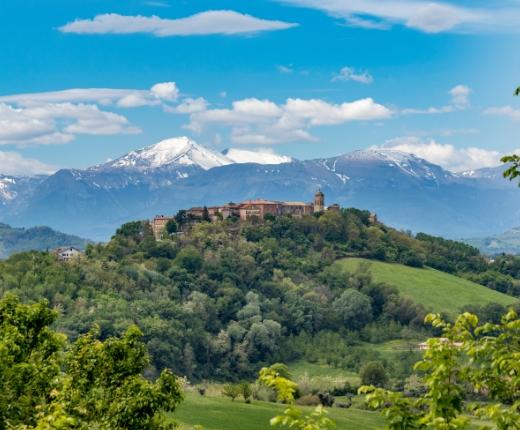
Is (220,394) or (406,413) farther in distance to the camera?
(220,394)

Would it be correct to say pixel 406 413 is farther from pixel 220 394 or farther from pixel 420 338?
pixel 420 338

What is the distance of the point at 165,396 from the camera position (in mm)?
20266

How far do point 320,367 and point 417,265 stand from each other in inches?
2165

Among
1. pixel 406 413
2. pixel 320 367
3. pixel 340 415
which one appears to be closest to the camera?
pixel 406 413

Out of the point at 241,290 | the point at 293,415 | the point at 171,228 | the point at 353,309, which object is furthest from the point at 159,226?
the point at 293,415

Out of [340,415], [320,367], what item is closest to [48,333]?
[340,415]

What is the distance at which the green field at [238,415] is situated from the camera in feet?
192

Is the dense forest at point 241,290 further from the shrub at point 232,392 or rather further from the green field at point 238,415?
the green field at point 238,415

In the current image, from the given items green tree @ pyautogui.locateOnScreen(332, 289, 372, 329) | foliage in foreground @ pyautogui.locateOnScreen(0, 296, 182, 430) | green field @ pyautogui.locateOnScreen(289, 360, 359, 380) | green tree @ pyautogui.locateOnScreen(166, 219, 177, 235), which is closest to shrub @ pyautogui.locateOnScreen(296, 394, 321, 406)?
green field @ pyautogui.locateOnScreen(289, 360, 359, 380)

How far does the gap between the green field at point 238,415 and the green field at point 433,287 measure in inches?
2490

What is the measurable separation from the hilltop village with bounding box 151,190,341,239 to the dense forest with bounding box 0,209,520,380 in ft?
18.6

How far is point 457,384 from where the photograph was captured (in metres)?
13.2

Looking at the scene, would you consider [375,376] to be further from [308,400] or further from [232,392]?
[232,392]

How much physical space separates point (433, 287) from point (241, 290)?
3208 cm
